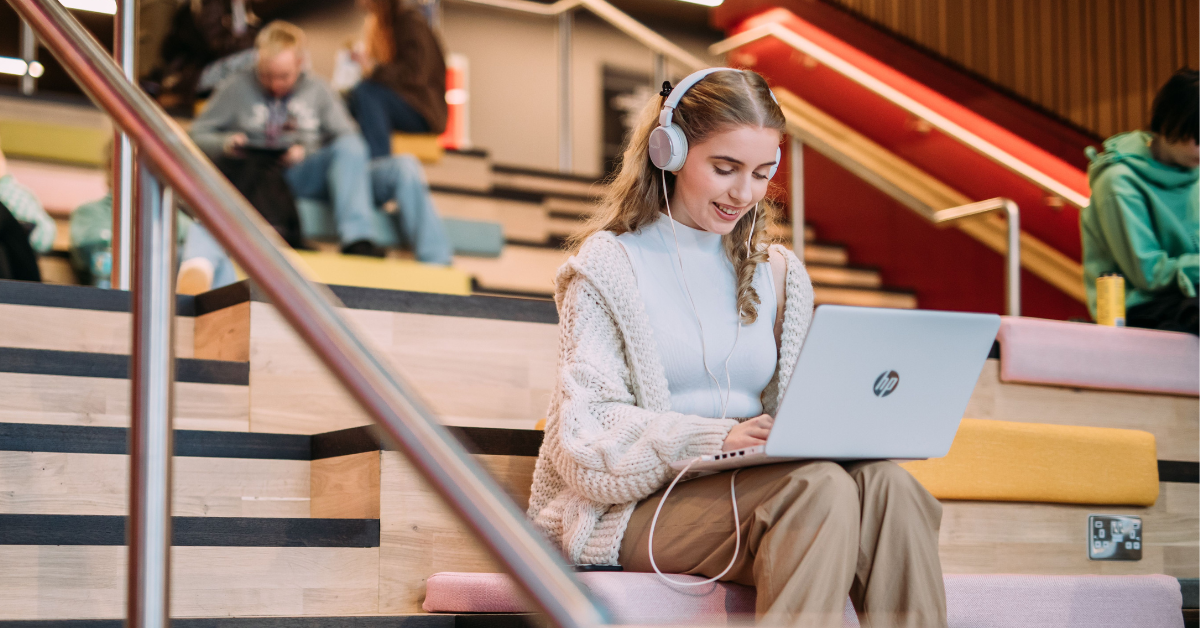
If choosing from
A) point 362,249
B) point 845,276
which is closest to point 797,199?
point 845,276

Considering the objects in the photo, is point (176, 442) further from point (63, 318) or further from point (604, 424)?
point (604, 424)

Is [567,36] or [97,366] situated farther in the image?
[567,36]

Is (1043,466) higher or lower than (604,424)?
lower

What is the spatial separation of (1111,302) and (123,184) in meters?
2.52

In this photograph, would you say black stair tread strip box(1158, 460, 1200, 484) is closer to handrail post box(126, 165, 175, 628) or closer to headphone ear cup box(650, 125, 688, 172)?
headphone ear cup box(650, 125, 688, 172)

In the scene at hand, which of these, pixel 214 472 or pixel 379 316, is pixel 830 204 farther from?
pixel 214 472

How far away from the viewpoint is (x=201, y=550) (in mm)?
1752

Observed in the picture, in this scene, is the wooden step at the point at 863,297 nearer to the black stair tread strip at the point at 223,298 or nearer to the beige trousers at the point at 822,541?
the black stair tread strip at the point at 223,298

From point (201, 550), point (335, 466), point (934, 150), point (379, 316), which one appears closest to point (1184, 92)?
point (934, 150)

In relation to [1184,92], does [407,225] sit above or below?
below

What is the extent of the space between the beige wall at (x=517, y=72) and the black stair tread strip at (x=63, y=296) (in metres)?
6.28

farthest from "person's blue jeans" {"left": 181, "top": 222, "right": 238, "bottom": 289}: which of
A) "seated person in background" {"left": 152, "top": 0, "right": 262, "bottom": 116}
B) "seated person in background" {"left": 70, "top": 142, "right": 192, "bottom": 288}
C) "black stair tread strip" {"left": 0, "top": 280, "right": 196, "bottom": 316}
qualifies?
"seated person in background" {"left": 152, "top": 0, "right": 262, "bottom": 116}

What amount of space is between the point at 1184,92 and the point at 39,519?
295 centimetres

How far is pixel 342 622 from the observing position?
1.63 m
